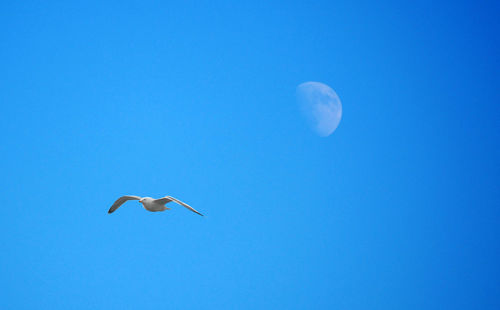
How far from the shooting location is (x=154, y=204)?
1019 inches

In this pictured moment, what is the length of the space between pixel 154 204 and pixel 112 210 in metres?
4.15

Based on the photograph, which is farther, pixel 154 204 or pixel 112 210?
pixel 112 210

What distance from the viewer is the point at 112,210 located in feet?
92.6
